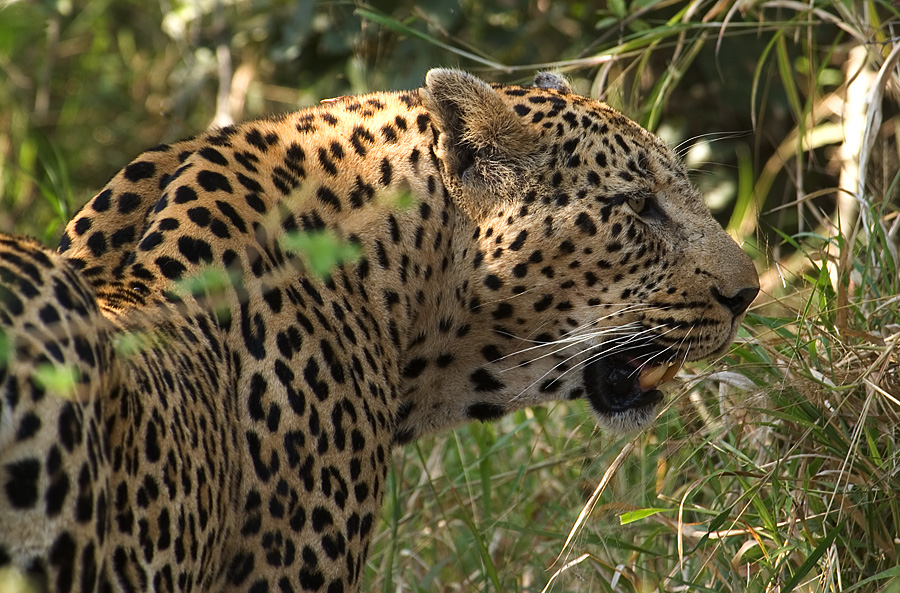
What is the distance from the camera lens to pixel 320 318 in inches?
131

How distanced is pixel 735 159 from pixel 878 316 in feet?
14.9

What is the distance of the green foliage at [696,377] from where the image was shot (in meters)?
3.68

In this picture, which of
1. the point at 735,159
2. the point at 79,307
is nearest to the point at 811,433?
the point at 79,307

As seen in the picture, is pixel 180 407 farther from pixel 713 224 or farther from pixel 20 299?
pixel 713 224

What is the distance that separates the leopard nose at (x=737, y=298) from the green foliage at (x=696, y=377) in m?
0.16

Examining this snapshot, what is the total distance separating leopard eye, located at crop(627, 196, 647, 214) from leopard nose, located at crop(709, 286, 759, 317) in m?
0.36

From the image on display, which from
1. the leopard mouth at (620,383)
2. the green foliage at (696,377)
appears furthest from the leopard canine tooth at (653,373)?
the green foliage at (696,377)

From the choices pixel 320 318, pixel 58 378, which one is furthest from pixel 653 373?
pixel 58 378

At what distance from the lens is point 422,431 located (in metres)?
3.91

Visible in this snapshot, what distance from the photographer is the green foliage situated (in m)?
3.68

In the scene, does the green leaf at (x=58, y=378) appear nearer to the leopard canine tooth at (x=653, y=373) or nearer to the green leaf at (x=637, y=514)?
the green leaf at (x=637, y=514)

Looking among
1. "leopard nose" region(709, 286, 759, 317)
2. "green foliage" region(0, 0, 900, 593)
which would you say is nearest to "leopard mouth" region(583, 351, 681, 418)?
"green foliage" region(0, 0, 900, 593)

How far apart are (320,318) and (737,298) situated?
1474 millimetres

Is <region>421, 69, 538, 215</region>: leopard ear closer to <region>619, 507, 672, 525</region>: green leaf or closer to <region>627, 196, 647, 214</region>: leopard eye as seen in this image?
<region>627, 196, 647, 214</region>: leopard eye
